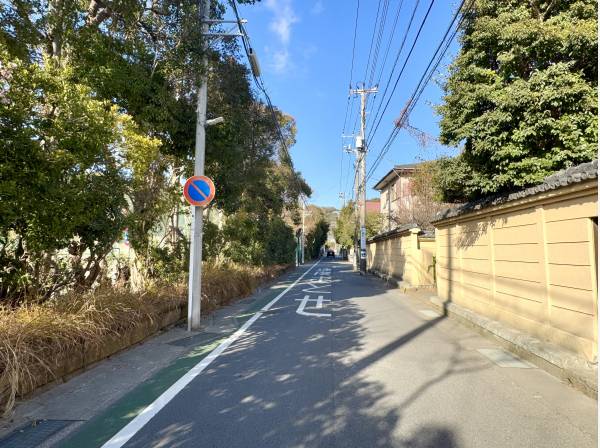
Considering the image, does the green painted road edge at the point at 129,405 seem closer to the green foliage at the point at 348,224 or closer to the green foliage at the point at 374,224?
the green foliage at the point at 374,224

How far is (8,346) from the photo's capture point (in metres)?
4.32

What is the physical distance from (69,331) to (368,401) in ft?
12.2

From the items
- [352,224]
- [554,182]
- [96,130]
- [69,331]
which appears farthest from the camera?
Answer: [352,224]

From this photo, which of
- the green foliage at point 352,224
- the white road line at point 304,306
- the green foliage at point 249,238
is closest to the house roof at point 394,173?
the green foliage at point 352,224

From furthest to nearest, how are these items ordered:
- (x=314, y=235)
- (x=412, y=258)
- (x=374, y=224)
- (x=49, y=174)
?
1. (x=314, y=235)
2. (x=374, y=224)
3. (x=412, y=258)
4. (x=49, y=174)

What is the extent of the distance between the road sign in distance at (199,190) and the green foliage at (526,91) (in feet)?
16.5

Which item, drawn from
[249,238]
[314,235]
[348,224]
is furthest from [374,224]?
[314,235]

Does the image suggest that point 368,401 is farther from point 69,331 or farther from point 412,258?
point 412,258

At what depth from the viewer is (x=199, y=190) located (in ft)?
28.9

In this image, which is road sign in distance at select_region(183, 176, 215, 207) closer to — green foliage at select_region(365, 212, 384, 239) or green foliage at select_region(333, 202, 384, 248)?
green foliage at select_region(333, 202, 384, 248)

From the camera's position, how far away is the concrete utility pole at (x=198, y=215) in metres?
8.88

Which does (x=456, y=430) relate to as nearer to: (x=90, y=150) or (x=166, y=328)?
(x=90, y=150)

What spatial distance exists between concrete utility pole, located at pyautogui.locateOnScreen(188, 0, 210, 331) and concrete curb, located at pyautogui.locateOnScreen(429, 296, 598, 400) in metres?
5.72

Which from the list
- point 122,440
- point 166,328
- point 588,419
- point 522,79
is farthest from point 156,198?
point 588,419
